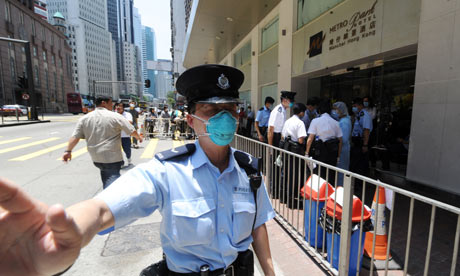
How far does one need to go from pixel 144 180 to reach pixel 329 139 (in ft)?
13.6

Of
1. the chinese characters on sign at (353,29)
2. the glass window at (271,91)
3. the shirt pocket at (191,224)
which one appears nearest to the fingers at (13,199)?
the shirt pocket at (191,224)

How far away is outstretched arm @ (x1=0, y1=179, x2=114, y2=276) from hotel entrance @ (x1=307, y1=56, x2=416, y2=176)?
21.5 ft

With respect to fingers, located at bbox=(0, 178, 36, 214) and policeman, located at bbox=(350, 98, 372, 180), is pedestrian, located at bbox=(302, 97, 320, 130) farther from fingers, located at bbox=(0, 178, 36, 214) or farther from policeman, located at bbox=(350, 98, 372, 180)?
fingers, located at bbox=(0, 178, 36, 214)

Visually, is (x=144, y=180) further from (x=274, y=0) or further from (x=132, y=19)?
(x=132, y=19)

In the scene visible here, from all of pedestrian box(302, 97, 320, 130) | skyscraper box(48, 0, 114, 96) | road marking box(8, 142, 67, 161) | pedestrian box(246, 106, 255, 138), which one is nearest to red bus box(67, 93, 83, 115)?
road marking box(8, 142, 67, 161)

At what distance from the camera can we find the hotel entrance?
21.2ft

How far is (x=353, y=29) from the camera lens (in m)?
6.67

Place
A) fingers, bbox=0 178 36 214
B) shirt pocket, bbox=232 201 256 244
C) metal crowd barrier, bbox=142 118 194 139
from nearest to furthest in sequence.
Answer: fingers, bbox=0 178 36 214 → shirt pocket, bbox=232 201 256 244 → metal crowd barrier, bbox=142 118 194 139

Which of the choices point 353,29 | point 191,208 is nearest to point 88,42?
point 353,29

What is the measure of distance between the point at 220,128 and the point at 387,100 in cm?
768

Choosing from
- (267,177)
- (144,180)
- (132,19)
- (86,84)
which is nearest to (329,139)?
(267,177)

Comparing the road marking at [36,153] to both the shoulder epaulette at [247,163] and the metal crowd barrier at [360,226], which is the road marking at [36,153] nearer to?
the metal crowd barrier at [360,226]

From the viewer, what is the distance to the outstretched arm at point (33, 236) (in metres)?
0.64

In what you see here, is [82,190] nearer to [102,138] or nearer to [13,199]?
[102,138]
